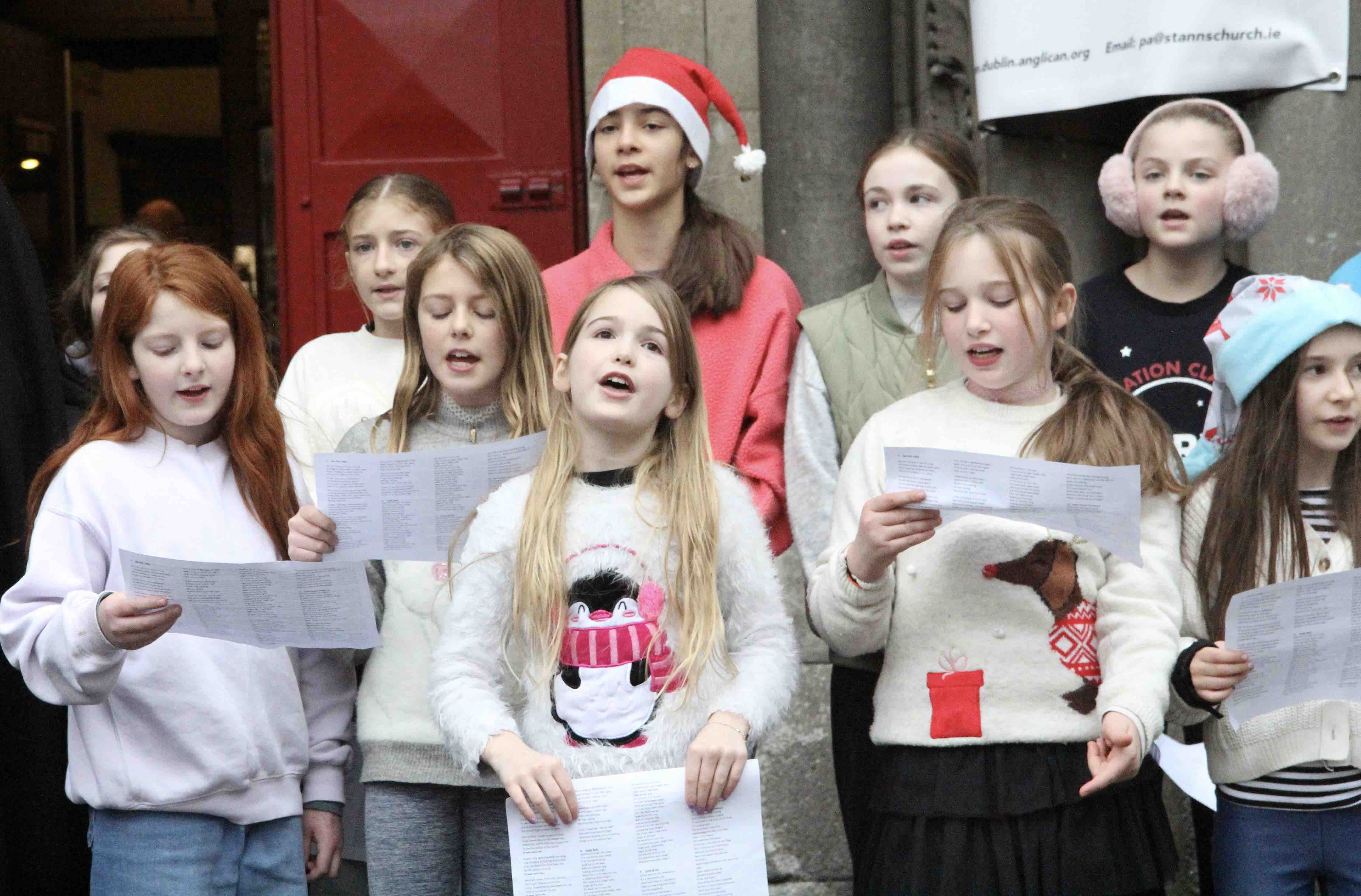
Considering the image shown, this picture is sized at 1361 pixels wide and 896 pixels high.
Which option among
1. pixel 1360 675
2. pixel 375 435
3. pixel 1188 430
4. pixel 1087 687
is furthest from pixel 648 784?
pixel 1188 430

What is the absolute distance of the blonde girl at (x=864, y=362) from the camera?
3.36m

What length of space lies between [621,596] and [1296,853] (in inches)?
53.5

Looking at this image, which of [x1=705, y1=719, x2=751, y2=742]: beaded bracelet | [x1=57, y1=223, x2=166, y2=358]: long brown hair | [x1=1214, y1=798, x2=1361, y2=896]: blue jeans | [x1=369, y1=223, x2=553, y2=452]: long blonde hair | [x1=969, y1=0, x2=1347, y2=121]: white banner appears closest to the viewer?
[x1=705, y1=719, x2=751, y2=742]: beaded bracelet

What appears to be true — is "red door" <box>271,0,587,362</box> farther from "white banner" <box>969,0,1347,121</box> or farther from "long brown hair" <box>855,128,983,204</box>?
"long brown hair" <box>855,128,983,204</box>

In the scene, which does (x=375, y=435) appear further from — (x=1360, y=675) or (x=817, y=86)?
(x=817, y=86)

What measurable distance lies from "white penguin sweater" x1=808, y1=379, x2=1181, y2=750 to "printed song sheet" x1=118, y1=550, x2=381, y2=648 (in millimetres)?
835

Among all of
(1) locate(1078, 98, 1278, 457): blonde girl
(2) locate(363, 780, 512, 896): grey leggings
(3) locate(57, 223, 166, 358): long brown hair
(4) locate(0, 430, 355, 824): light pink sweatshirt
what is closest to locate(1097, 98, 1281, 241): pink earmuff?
(1) locate(1078, 98, 1278, 457): blonde girl

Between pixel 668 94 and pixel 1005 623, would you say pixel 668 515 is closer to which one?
pixel 1005 623

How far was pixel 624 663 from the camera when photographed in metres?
2.76

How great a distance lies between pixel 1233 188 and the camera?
357 centimetres

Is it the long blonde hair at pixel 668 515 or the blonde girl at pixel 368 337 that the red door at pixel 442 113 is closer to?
the blonde girl at pixel 368 337

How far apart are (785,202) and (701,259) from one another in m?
1.46

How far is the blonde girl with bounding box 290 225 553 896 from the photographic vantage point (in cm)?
302

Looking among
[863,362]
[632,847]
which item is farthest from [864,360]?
[632,847]
